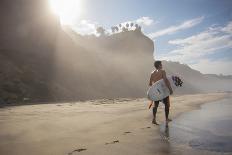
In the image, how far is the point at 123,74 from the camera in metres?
61.4

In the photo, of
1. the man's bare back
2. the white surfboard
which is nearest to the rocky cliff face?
the man's bare back

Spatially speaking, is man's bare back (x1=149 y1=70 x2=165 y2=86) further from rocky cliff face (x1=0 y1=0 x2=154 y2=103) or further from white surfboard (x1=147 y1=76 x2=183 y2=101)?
rocky cliff face (x1=0 y1=0 x2=154 y2=103)

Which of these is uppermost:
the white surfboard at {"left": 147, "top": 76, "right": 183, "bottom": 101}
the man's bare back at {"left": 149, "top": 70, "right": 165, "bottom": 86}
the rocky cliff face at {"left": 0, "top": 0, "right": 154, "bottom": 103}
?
the rocky cliff face at {"left": 0, "top": 0, "right": 154, "bottom": 103}

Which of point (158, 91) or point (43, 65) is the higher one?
point (43, 65)

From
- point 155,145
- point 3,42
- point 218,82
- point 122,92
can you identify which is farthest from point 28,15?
point 218,82

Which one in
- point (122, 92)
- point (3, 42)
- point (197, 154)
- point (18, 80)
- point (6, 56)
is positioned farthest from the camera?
point (122, 92)

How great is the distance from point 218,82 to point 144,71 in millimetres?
135396

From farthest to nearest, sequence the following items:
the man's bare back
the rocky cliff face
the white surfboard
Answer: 1. the rocky cliff face
2. the man's bare back
3. the white surfboard

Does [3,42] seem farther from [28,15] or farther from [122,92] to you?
[122,92]

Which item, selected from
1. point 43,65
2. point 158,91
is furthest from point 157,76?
point 43,65

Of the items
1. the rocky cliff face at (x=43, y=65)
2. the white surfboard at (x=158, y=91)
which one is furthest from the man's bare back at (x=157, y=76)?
the rocky cliff face at (x=43, y=65)

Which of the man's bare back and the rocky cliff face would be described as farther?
the rocky cliff face

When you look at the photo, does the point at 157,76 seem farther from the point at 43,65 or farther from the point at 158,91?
the point at 43,65

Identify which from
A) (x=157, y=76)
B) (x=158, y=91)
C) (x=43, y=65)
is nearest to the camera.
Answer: (x=158, y=91)
